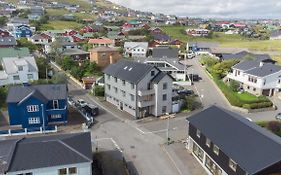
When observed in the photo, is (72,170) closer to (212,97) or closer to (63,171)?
(63,171)

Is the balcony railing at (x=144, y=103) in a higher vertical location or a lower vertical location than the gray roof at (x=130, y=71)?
lower

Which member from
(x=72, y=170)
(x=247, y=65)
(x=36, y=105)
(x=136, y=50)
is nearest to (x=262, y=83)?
(x=247, y=65)

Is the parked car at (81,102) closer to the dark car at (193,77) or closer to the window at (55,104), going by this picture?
Answer: the window at (55,104)

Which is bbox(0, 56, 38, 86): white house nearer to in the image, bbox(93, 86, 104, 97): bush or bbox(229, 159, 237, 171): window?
bbox(93, 86, 104, 97): bush

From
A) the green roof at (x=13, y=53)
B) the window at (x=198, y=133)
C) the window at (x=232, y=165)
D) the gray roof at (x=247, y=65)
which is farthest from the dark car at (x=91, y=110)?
the gray roof at (x=247, y=65)

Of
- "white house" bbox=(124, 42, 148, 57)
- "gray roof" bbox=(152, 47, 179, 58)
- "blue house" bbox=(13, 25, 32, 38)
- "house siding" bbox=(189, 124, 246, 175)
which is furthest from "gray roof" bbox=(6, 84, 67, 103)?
"blue house" bbox=(13, 25, 32, 38)

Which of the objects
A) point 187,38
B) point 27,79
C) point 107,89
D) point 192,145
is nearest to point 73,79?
point 27,79
